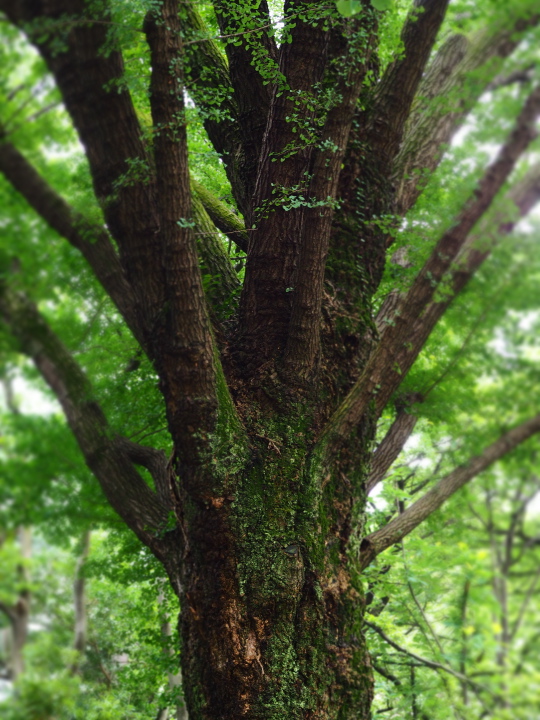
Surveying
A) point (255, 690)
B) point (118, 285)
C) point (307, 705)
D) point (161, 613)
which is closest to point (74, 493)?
point (118, 285)

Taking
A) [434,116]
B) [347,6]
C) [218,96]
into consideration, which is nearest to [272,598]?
[347,6]

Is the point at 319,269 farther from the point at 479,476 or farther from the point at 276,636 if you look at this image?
the point at 276,636

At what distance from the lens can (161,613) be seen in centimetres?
502

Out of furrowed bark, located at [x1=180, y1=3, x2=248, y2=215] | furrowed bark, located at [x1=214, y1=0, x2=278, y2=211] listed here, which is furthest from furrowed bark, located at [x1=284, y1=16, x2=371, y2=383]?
furrowed bark, located at [x1=180, y1=3, x2=248, y2=215]

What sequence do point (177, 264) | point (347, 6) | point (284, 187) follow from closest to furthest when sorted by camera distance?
1. point (347, 6)
2. point (177, 264)
3. point (284, 187)

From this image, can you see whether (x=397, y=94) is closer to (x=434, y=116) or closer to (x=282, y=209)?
(x=434, y=116)

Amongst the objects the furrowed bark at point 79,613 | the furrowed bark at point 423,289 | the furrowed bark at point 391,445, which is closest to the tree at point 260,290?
the furrowed bark at point 423,289

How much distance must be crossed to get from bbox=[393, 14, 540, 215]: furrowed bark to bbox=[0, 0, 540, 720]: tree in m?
0.05

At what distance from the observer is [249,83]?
384 cm

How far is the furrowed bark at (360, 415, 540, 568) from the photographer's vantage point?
2.69 m

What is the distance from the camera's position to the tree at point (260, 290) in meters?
2.59

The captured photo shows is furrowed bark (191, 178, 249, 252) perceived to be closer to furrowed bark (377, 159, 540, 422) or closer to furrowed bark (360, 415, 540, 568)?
furrowed bark (377, 159, 540, 422)

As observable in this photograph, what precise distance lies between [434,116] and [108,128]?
220cm

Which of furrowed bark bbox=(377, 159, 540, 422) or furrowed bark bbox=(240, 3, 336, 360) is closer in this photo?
furrowed bark bbox=(377, 159, 540, 422)
